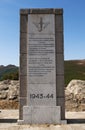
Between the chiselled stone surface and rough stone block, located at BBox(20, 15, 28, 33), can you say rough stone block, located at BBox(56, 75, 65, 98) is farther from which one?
rough stone block, located at BBox(20, 15, 28, 33)

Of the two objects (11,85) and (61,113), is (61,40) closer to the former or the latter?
(61,113)

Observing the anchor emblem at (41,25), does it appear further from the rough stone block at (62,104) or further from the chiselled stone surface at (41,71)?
the rough stone block at (62,104)

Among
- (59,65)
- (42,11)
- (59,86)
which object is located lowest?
(59,86)

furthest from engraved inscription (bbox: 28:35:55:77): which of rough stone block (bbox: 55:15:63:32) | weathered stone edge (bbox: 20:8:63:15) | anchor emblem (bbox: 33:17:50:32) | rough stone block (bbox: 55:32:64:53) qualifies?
weathered stone edge (bbox: 20:8:63:15)

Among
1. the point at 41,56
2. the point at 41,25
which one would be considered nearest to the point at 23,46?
the point at 41,56

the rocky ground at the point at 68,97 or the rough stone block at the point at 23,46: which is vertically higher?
the rough stone block at the point at 23,46

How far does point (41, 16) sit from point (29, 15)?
22.7 inches

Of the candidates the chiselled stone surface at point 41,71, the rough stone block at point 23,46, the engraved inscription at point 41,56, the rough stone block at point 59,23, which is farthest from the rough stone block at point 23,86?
the rough stone block at point 59,23

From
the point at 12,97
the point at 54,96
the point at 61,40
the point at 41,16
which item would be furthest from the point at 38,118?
the point at 12,97

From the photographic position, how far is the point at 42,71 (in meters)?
10.5

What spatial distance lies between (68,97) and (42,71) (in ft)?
20.4

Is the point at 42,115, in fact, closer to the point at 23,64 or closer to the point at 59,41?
the point at 23,64

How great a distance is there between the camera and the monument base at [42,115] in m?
10.3

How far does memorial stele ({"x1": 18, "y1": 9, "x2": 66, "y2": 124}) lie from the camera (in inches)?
407
